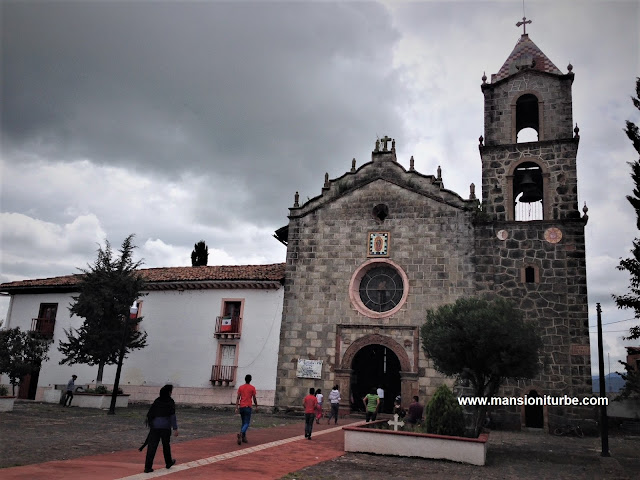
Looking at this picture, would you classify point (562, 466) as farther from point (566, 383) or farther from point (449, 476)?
point (566, 383)

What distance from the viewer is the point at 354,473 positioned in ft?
35.0

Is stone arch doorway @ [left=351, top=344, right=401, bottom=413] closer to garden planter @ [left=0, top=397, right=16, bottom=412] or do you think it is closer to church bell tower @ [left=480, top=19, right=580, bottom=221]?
church bell tower @ [left=480, top=19, right=580, bottom=221]

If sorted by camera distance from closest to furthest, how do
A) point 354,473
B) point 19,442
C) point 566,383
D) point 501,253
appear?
point 354,473, point 19,442, point 566,383, point 501,253

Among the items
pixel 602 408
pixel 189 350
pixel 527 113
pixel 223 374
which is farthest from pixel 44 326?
pixel 527 113

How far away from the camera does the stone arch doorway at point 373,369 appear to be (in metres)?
22.1

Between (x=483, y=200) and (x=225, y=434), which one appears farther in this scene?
(x=483, y=200)

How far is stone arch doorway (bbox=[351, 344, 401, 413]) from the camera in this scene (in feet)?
77.7

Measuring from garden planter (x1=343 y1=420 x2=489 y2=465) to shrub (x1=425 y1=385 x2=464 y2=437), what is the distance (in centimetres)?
63

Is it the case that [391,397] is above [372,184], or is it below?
→ below

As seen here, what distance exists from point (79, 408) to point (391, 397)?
13.5 meters

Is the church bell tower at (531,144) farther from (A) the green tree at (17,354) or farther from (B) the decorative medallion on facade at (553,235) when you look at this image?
(A) the green tree at (17,354)

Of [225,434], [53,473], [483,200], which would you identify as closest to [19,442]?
[53,473]

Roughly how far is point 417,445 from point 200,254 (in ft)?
95.6

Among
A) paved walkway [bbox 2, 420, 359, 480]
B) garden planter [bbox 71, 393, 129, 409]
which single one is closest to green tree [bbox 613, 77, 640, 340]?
paved walkway [bbox 2, 420, 359, 480]
